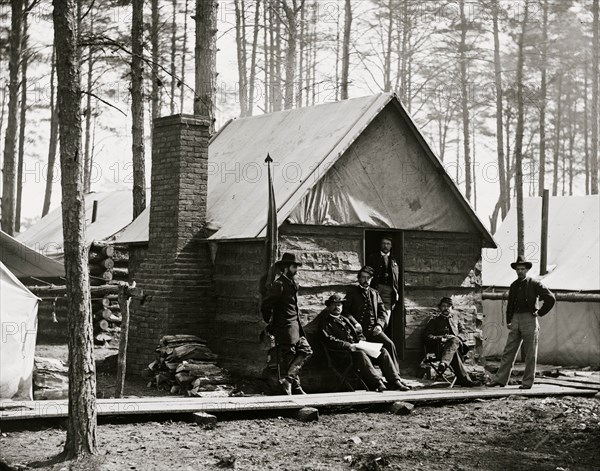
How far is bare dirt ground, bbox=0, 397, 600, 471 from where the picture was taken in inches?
340

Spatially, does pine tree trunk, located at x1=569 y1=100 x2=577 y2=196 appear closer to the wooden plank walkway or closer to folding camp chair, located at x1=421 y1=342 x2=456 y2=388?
folding camp chair, located at x1=421 y1=342 x2=456 y2=388

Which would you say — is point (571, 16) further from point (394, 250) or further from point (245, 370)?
point (245, 370)

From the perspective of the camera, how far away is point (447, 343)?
45.0 feet

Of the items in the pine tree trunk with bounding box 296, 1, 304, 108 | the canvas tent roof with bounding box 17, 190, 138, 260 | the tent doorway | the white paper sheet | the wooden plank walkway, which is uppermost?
the pine tree trunk with bounding box 296, 1, 304, 108

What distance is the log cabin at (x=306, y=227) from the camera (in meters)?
13.4

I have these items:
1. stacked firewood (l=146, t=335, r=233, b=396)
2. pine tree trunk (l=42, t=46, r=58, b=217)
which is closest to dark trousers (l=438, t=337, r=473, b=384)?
stacked firewood (l=146, t=335, r=233, b=396)

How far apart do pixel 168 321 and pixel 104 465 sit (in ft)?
18.4

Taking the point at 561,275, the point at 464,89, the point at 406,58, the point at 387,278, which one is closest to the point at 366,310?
the point at 387,278

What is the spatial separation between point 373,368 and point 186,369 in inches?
105

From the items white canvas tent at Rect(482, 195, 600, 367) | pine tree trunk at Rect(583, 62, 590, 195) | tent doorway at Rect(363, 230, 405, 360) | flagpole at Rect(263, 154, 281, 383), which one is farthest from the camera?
pine tree trunk at Rect(583, 62, 590, 195)

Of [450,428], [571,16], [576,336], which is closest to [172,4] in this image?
[571,16]

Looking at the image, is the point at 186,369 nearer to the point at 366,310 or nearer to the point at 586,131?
the point at 366,310

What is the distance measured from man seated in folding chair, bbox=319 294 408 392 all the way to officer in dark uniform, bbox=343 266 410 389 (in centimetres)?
18

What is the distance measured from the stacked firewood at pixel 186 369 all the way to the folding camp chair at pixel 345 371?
145 centimetres
